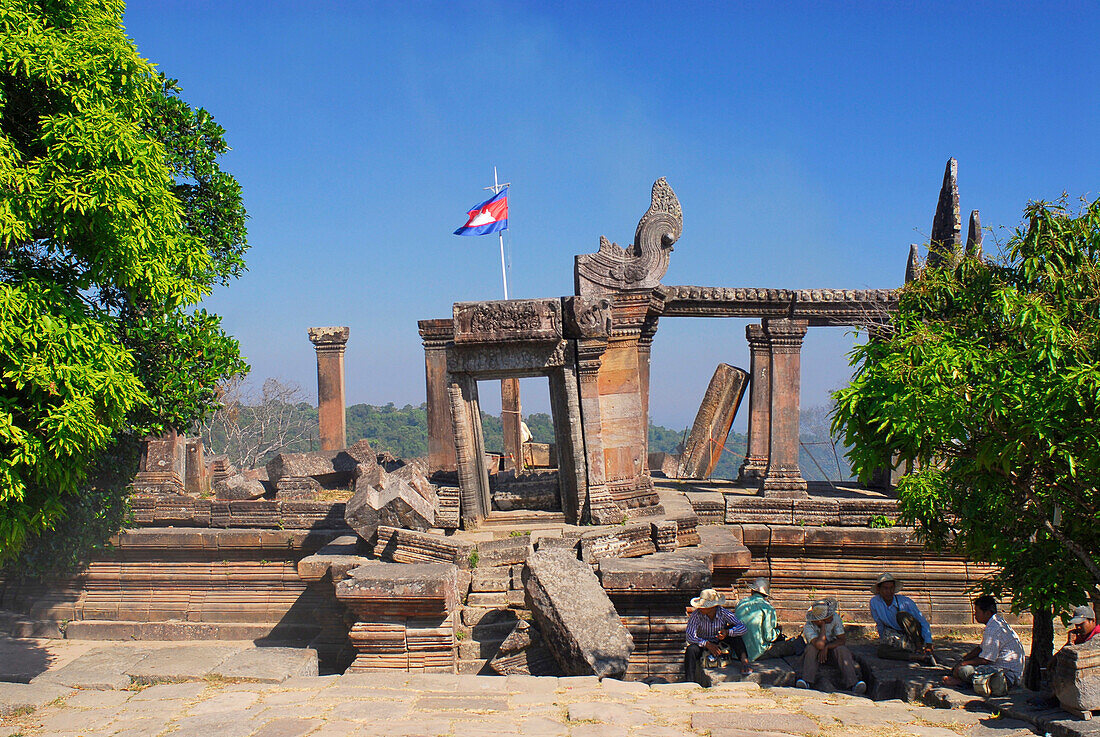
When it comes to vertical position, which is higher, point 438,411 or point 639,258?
point 639,258

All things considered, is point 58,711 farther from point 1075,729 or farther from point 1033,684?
point 1033,684

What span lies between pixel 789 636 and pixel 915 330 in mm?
5252

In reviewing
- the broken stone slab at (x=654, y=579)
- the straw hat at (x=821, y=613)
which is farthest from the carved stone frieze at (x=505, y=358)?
the straw hat at (x=821, y=613)

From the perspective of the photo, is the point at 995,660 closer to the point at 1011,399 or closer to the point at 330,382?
the point at 1011,399

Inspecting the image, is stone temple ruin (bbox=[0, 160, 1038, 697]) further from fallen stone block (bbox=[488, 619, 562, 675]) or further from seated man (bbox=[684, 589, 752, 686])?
seated man (bbox=[684, 589, 752, 686])

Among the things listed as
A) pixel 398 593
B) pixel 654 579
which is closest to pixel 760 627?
pixel 654 579

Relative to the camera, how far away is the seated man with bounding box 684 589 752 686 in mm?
7098

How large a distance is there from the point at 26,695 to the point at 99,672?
795 millimetres

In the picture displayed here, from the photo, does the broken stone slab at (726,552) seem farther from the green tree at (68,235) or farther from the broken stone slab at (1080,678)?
the green tree at (68,235)

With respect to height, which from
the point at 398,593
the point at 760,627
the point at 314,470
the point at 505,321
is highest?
the point at 505,321

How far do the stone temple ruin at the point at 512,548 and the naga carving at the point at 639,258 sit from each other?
2cm

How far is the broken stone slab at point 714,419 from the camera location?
17391mm

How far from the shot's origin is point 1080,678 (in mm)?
5262

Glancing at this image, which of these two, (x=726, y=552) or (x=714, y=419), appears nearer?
(x=726, y=552)
